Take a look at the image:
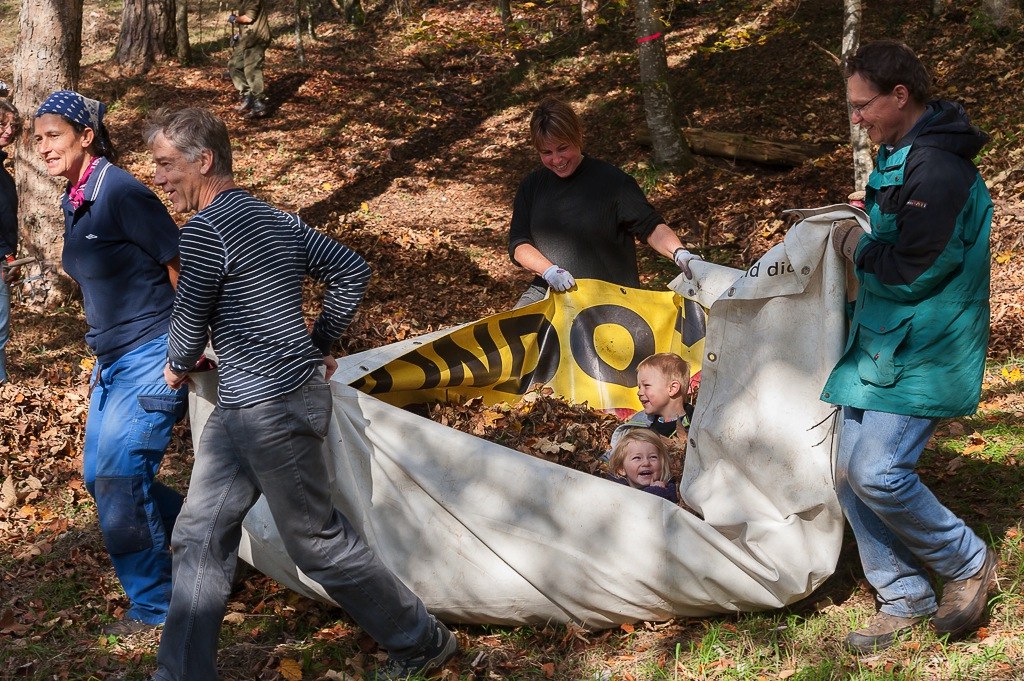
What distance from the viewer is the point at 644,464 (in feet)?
14.5

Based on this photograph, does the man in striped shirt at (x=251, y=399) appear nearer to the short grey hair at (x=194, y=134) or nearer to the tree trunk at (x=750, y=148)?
the short grey hair at (x=194, y=134)

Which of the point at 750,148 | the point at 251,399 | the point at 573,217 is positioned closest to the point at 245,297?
the point at 251,399

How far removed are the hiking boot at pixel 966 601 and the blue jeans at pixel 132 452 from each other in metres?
3.02

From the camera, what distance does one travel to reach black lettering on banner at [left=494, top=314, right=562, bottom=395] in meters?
5.67

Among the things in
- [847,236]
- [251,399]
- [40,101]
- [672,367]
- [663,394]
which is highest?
[847,236]

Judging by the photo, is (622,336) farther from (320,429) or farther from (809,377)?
(320,429)

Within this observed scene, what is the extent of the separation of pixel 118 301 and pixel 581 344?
2.66 m

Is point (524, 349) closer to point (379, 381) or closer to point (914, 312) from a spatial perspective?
point (379, 381)

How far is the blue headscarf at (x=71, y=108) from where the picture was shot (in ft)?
13.0

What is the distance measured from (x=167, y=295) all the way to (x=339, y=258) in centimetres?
94

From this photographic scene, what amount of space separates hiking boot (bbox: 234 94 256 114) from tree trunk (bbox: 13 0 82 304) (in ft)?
23.8

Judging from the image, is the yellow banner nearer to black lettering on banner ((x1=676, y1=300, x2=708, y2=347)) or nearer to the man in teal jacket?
black lettering on banner ((x1=676, y1=300, x2=708, y2=347))

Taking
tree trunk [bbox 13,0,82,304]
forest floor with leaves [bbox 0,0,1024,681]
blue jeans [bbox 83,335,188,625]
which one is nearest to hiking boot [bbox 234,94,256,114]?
forest floor with leaves [bbox 0,0,1024,681]

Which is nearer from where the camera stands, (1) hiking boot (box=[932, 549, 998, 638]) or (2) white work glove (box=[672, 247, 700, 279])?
(1) hiking boot (box=[932, 549, 998, 638])
